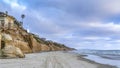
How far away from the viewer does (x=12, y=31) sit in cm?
6144

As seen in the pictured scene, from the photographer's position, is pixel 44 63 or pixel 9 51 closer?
pixel 44 63

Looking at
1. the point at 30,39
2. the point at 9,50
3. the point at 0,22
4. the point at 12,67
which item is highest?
the point at 0,22

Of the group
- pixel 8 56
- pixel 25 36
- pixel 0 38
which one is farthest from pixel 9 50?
pixel 25 36

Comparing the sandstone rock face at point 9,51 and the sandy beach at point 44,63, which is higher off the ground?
the sandstone rock face at point 9,51

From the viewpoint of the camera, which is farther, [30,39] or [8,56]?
[30,39]

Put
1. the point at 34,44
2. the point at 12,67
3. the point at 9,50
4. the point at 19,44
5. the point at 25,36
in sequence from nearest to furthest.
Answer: the point at 12,67, the point at 9,50, the point at 19,44, the point at 25,36, the point at 34,44

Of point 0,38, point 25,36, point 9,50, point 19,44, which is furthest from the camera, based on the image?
point 25,36

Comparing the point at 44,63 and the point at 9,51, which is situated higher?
the point at 9,51

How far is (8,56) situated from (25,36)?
129ft

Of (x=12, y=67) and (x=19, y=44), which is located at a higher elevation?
(x=19, y=44)

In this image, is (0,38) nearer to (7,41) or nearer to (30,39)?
(7,41)

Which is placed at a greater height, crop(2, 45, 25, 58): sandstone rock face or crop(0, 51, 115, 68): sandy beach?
crop(2, 45, 25, 58): sandstone rock face

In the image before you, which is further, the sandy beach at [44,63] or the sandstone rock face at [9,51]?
the sandstone rock face at [9,51]

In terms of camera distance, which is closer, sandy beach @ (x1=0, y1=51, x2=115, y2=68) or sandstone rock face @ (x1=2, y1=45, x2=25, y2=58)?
Result: sandy beach @ (x1=0, y1=51, x2=115, y2=68)
